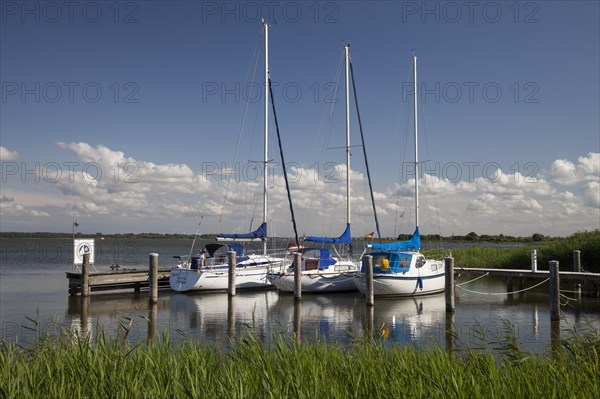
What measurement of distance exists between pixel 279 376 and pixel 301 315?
15.3m

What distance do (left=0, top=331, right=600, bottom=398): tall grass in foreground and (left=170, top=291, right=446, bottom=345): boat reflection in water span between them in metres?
7.50

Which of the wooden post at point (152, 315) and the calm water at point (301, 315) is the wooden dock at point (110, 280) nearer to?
the calm water at point (301, 315)

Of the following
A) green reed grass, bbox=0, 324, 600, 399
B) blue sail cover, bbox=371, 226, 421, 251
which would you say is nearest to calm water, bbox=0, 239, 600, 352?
blue sail cover, bbox=371, 226, 421, 251

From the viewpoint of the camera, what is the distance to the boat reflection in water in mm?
17672

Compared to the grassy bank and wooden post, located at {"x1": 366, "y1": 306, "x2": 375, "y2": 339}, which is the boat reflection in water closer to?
wooden post, located at {"x1": 366, "y1": 306, "x2": 375, "y2": 339}

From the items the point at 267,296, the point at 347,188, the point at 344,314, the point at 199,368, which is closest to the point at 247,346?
the point at 199,368

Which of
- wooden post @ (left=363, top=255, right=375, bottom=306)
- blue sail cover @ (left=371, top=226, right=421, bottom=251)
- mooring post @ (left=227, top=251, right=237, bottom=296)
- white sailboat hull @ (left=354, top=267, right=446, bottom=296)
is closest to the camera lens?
wooden post @ (left=363, top=255, right=375, bottom=306)

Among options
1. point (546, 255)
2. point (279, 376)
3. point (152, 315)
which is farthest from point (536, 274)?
point (279, 376)

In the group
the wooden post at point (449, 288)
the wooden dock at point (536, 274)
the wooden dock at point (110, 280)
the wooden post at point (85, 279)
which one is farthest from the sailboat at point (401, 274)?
the wooden post at point (85, 279)

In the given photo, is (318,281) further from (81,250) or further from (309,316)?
(81,250)

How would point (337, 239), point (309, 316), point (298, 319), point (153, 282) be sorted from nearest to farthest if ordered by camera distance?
1. point (298, 319)
2. point (309, 316)
3. point (153, 282)
4. point (337, 239)

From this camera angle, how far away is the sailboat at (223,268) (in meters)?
28.6

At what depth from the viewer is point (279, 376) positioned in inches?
285

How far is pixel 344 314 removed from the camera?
22.6 m
